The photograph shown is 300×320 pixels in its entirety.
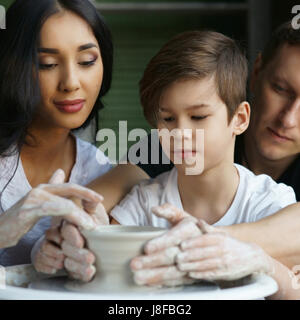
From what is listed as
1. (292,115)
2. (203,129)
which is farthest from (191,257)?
(292,115)

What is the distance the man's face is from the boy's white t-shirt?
34 cm

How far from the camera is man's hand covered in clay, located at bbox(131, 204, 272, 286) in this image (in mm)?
Result: 1099

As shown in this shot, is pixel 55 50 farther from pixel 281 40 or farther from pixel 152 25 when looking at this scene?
pixel 152 25

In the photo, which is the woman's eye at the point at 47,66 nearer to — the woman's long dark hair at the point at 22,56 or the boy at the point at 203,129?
the woman's long dark hair at the point at 22,56

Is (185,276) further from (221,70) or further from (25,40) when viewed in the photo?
(25,40)

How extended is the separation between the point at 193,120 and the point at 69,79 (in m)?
Answer: 0.34

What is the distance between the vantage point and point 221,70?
1489 millimetres

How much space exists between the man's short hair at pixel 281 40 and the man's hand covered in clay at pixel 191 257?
981 mm

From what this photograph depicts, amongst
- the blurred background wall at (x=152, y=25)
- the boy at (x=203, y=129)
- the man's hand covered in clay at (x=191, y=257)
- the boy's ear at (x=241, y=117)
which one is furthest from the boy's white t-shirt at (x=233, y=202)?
the blurred background wall at (x=152, y=25)

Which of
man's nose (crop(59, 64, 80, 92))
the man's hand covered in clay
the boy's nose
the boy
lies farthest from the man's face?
the man's hand covered in clay

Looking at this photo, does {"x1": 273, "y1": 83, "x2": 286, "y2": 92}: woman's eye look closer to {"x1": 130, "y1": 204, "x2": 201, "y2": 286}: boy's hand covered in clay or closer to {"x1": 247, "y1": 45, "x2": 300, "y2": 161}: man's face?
{"x1": 247, "y1": 45, "x2": 300, "y2": 161}: man's face

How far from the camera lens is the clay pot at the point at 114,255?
110 centimetres
